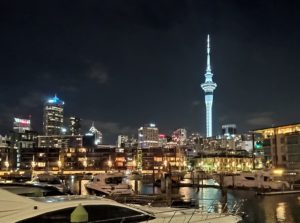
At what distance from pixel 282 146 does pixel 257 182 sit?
47.9 metres

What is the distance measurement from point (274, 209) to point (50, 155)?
495 ft

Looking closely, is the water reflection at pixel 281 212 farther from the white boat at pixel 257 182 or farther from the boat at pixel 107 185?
the boat at pixel 107 185

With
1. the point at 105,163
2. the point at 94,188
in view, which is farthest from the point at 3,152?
the point at 94,188

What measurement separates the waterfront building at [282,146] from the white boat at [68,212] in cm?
9012

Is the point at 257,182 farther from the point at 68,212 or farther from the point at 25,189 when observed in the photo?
the point at 68,212

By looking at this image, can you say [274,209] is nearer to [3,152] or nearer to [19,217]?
[19,217]

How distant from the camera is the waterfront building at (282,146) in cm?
9719

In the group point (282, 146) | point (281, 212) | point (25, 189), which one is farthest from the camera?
point (282, 146)

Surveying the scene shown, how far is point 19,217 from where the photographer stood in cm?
952

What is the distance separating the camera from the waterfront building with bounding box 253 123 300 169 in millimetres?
97188

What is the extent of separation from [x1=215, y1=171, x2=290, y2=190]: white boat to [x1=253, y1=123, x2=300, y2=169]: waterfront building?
3820 cm

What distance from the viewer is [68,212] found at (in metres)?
10.3

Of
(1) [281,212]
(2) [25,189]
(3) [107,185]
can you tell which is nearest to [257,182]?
(3) [107,185]

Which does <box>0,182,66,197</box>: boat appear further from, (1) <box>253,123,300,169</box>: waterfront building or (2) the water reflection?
(1) <box>253,123,300,169</box>: waterfront building
